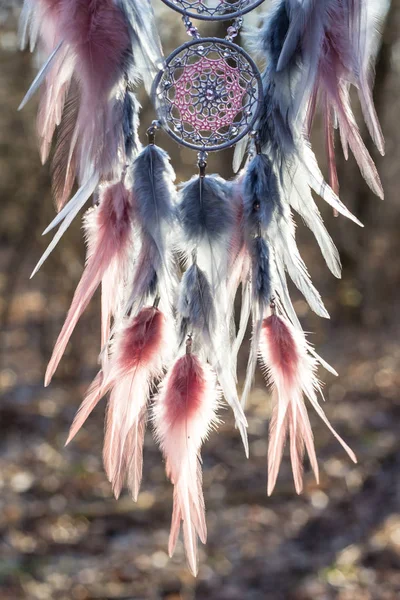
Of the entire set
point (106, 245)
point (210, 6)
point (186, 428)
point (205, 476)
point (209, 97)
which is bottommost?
point (205, 476)

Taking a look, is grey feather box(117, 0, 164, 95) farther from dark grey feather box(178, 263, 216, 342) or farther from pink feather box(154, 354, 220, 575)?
pink feather box(154, 354, 220, 575)

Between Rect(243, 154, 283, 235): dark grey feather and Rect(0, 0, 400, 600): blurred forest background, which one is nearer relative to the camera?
Rect(243, 154, 283, 235): dark grey feather

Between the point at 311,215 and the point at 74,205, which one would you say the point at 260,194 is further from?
the point at 74,205

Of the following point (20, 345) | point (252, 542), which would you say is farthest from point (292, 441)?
point (20, 345)

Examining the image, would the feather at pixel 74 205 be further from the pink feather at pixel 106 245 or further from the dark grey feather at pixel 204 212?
the dark grey feather at pixel 204 212

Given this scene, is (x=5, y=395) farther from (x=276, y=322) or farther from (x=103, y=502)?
(x=276, y=322)

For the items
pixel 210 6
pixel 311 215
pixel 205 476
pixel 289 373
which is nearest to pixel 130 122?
pixel 210 6

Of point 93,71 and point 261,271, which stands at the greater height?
point 93,71

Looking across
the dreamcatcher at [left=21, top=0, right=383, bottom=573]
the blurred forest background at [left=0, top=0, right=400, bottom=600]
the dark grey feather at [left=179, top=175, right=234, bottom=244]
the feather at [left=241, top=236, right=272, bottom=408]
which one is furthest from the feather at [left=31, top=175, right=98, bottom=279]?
the blurred forest background at [left=0, top=0, right=400, bottom=600]

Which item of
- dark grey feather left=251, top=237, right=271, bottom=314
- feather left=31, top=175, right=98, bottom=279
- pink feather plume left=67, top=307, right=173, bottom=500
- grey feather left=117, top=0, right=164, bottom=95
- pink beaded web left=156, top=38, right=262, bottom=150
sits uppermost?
grey feather left=117, top=0, right=164, bottom=95
